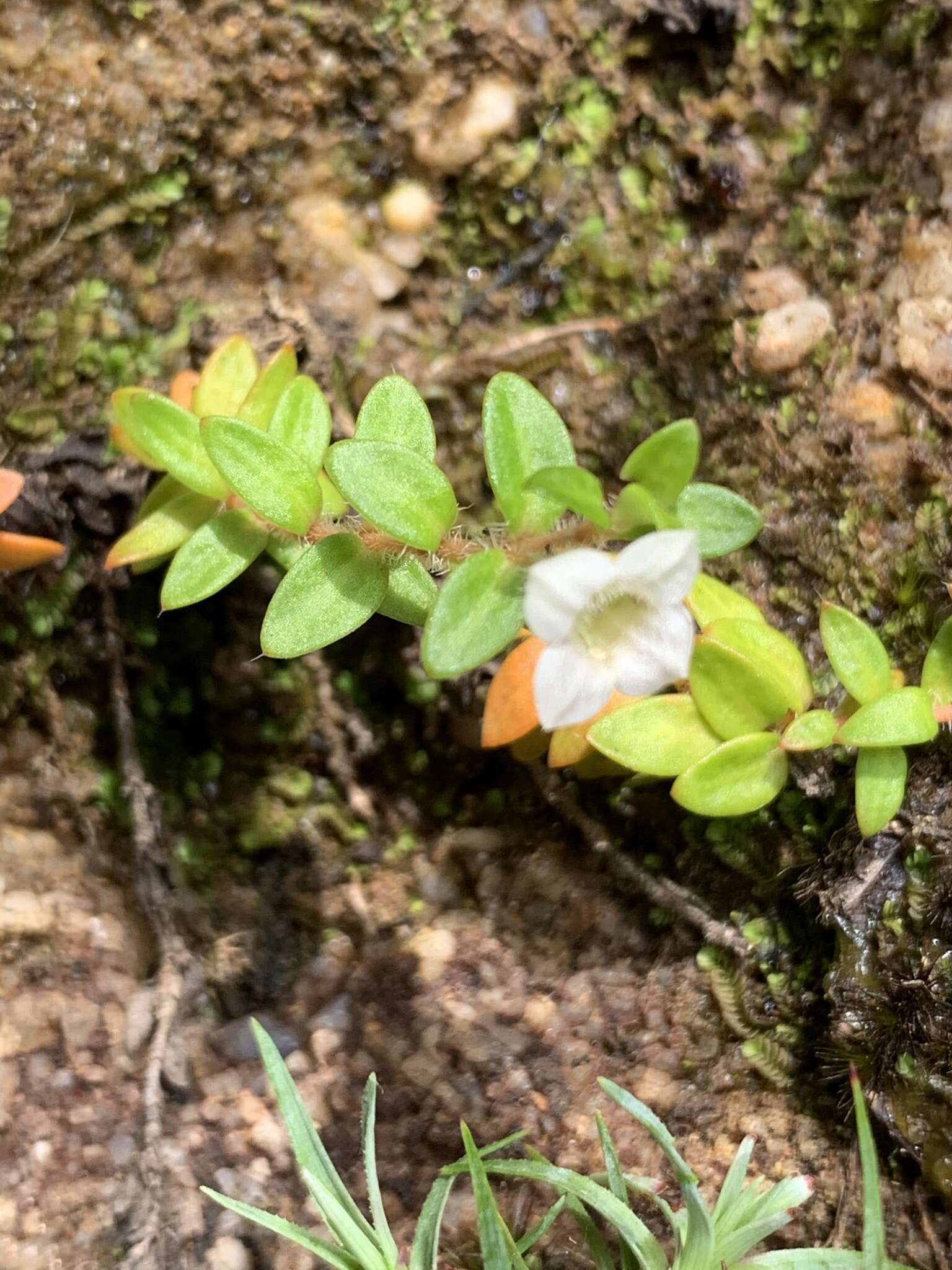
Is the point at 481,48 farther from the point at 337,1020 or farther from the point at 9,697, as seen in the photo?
the point at 337,1020

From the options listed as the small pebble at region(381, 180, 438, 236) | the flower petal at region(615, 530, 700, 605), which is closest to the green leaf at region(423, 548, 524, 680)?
the flower petal at region(615, 530, 700, 605)

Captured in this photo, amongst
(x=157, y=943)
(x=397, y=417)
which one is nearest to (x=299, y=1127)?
(x=157, y=943)

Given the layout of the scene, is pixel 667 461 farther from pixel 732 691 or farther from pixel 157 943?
pixel 157 943

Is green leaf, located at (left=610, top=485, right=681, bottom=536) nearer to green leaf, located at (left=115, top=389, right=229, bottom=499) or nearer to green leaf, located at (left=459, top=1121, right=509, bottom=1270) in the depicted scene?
green leaf, located at (left=115, top=389, right=229, bottom=499)

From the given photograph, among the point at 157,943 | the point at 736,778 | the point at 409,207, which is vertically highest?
the point at 409,207

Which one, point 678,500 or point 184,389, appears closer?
point 678,500

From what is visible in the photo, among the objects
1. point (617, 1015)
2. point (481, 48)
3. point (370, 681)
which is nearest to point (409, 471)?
point (370, 681)

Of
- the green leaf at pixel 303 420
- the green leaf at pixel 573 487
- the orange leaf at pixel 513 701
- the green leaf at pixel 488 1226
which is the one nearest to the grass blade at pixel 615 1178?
the green leaf at pixel 488 1226
